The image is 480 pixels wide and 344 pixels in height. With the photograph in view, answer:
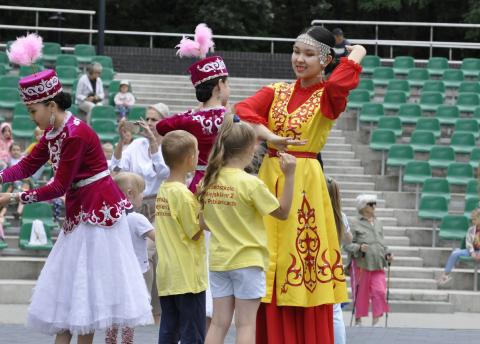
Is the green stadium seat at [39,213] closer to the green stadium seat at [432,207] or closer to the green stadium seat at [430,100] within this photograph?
the green stadium seat at [432,207]

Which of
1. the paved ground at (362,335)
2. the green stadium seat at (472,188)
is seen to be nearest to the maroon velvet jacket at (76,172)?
the paved ground at (362,335)

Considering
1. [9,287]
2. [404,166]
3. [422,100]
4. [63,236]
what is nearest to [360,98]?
[422,100]

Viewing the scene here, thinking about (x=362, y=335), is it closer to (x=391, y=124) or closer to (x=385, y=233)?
(x=385, y=233)

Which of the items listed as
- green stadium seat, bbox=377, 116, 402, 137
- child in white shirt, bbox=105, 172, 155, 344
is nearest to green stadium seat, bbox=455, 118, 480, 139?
green stadium seat, bbox=377, 116, 402, 137

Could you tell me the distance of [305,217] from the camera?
7.56 meters

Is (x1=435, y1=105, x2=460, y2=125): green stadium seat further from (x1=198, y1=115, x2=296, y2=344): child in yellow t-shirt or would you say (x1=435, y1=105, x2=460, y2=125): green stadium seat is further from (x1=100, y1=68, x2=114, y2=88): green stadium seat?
(x1=198, y1=115, x2=296, y2=344): child in yellow t-shirt

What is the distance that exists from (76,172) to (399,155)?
11414mm

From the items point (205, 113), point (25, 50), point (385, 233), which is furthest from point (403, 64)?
point (25, 50)

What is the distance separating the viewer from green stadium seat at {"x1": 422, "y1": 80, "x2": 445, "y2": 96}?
70.9ft

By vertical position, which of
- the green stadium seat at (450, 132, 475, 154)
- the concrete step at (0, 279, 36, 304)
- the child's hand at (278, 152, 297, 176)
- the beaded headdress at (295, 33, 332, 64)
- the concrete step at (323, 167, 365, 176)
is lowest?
the concrete step at (0, 279, 36, 304)

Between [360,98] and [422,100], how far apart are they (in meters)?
0.98

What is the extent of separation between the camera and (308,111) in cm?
755

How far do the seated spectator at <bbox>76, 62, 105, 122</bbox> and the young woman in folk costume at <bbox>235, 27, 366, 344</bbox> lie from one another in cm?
1169

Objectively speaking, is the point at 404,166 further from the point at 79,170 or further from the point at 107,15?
the point at 107,15
